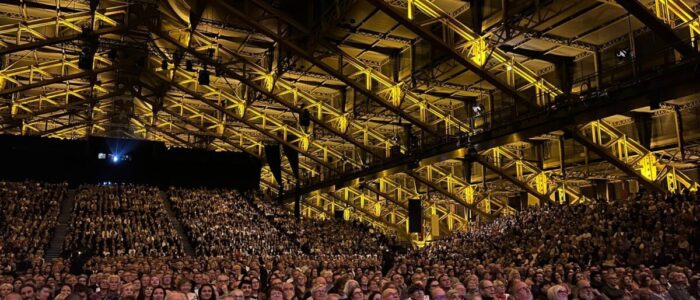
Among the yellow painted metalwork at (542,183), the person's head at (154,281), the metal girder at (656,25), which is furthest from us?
the yellow painted metalwork at (542,183)

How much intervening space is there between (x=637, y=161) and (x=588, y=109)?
6949mm

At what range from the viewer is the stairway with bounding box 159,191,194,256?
2796 centimetres

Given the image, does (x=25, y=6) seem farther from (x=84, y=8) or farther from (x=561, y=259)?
(x=561, y=259)

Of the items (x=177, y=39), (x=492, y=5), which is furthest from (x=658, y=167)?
(x=177, y=39)

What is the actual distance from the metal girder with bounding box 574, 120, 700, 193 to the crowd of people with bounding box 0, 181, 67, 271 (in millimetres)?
22024

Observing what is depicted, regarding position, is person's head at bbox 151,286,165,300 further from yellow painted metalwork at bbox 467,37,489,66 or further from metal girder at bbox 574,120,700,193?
metal girder at bbox 574,120,700,193

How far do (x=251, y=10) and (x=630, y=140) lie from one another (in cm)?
1609

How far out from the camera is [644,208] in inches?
766

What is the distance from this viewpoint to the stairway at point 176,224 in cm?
2796

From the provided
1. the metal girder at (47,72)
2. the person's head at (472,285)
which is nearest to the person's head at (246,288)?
the person's head at (472,285)

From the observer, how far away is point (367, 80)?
25609 mm

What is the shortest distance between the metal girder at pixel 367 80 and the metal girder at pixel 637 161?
572cm

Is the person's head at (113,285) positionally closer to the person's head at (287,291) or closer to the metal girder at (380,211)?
the person's head at (287,291)

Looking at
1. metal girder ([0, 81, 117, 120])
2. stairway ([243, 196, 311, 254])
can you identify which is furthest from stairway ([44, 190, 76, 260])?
stairway ([243, 196, 311, 254])
